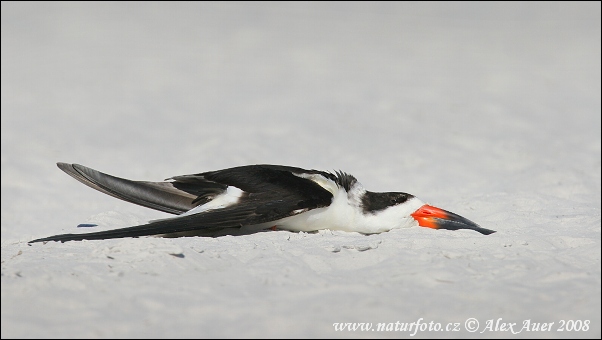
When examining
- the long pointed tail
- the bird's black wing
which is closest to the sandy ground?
the bird's black wing

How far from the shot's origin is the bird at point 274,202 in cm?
505

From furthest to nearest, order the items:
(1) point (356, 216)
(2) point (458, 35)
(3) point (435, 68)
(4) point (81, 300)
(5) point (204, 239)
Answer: (2) point (458, 35) → (3) point (435, 68) → (1) point (356, 216) → (5) point (204, 239) → (4) point (81, 300)

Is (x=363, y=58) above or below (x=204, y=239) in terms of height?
above

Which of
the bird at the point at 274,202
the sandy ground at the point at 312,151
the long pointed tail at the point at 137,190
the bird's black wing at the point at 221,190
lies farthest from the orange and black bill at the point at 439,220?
the long pointed tail at the point at 137,190

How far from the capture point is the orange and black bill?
5.34 meters

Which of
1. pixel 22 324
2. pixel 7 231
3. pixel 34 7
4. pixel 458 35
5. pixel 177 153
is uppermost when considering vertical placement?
pixel 34 7

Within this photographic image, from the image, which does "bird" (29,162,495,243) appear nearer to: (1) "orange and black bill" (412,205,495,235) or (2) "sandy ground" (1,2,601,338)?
(1) "orange and black bill" (412,205,495,235)

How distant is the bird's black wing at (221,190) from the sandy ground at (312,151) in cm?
17

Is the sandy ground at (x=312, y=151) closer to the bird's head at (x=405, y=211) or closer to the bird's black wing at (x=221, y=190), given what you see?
the bird's black wing at (x=221, y=190)

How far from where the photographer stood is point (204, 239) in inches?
189

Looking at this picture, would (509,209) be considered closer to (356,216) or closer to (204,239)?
(356,216)

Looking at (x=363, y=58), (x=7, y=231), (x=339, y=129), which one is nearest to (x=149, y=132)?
(x=339, y=129)

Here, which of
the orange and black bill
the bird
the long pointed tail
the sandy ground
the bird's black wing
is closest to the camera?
the sandy ground

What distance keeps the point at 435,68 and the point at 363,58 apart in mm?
1389
